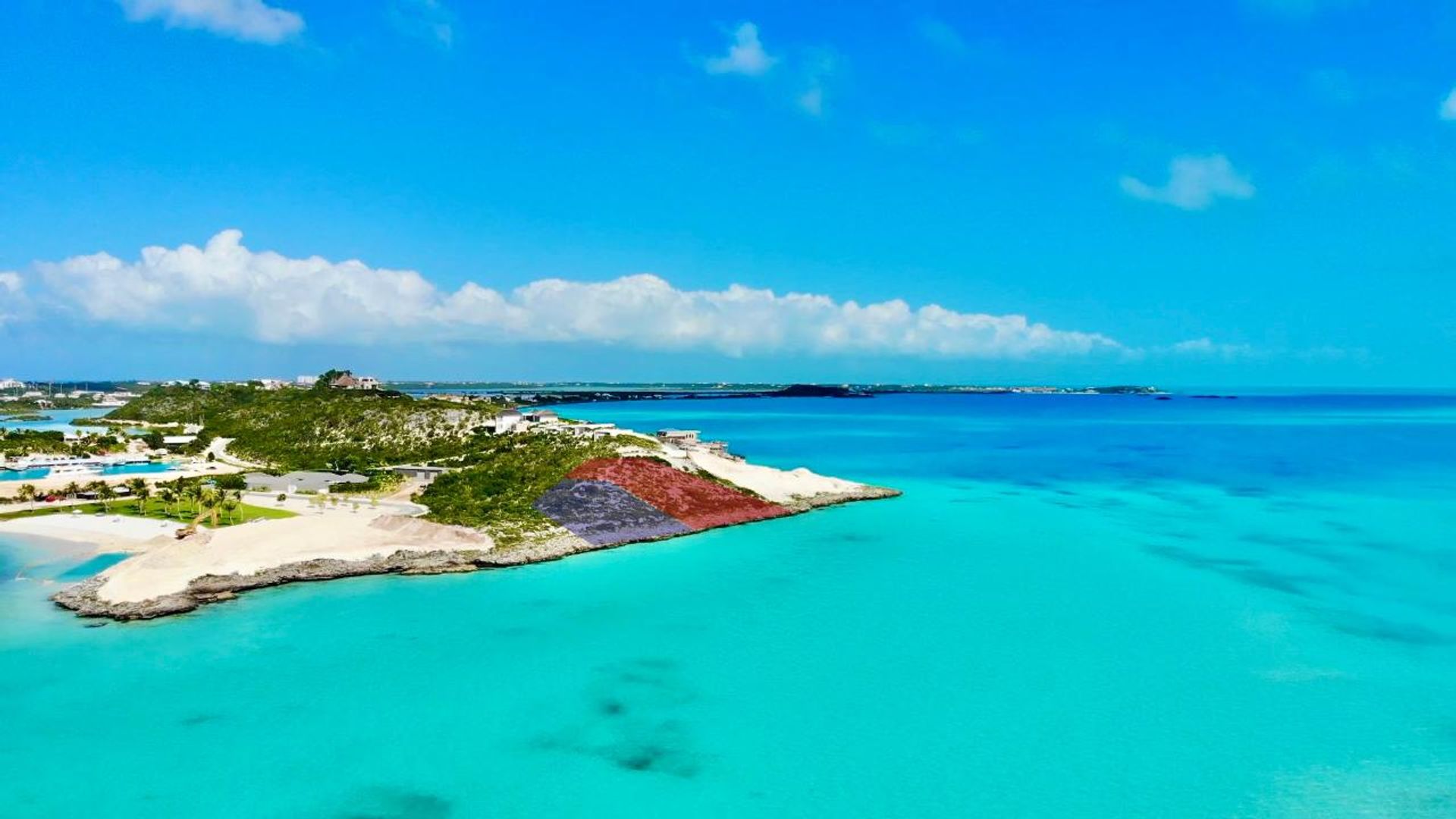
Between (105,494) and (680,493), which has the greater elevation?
(680,493)

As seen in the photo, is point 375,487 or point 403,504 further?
point 375,487

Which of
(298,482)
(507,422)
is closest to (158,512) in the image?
(298,482)

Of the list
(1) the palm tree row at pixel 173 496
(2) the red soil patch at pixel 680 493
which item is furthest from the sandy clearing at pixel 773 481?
(1) the palm tree row at pixel 173 496

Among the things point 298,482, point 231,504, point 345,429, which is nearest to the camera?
point 231,504

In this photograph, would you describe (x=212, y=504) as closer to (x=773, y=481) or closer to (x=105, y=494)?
(x=105, y=494)

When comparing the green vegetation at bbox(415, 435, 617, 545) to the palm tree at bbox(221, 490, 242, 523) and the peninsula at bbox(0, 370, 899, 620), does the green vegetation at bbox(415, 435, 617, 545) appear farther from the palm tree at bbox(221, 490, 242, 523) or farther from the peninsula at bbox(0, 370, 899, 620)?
the palm tree at bbox(221, 490, 242, 523)

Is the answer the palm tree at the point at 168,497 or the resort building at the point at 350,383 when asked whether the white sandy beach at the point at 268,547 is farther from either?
the resort building at the point at 350,383

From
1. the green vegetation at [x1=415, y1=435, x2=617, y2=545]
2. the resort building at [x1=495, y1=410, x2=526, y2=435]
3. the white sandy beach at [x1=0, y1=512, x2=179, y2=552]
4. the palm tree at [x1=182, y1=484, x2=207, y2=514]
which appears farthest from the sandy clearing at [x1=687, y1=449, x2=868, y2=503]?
the white sandy beach at [x1=0, y1=512, x2=179, y2=552]
